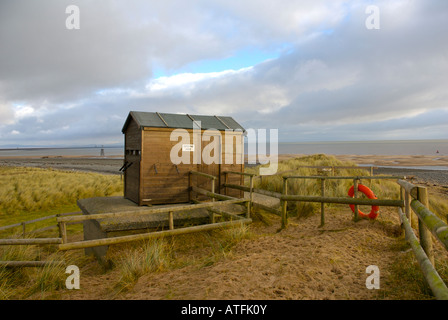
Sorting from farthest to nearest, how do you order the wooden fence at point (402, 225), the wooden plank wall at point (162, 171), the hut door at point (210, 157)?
1. the hut door at point (210, 157)
2. the wooden plank wall at point (162, 171)
3. the wooden fence at point (402, 225)

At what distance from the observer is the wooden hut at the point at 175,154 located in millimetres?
9859

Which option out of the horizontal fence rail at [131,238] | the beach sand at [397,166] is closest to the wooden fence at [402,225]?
the horizontal fence rail at [131,238]

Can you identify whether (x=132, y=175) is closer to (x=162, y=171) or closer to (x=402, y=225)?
(x=162, y=171)

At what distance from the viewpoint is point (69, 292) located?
4820 millimetres

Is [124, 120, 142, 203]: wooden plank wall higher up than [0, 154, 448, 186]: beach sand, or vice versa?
[124, 120, 142, 203]: wooden plank wall

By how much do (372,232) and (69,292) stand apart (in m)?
5.71

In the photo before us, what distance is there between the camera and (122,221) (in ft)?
25.0

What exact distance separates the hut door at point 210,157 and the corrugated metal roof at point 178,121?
15.8 inches

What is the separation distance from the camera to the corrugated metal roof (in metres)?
10.1

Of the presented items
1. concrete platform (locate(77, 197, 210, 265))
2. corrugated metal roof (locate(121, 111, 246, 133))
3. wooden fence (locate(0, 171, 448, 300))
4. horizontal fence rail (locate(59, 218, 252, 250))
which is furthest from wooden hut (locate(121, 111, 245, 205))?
horizontal fence rail (locate(59, 218, 252, 250))

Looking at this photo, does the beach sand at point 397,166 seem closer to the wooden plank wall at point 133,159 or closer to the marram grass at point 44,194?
the wooden plank wall at point 133,159

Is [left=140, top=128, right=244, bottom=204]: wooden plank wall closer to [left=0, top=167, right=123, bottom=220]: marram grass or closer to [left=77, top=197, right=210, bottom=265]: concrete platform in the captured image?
[left=77, top=197, right=210, bottom=265]: concrete platform

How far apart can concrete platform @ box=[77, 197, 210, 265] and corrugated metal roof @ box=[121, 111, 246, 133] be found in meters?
2.90
